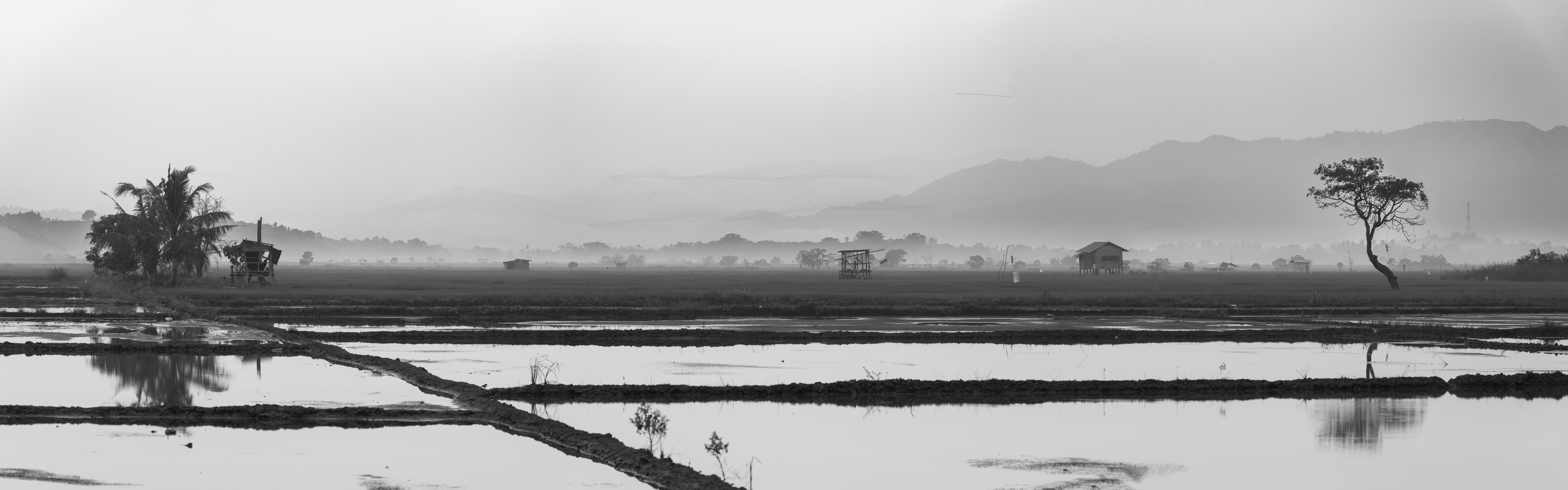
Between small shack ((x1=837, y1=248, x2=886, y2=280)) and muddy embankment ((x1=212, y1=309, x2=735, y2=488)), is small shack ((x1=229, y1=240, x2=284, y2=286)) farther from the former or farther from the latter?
muddy embankment ((x1=212, y1=309, x2=735, y2=488))

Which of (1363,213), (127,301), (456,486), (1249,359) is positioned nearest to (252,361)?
(456,486)

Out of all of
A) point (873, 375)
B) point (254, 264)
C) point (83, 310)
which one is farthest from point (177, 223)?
point (873, 375)

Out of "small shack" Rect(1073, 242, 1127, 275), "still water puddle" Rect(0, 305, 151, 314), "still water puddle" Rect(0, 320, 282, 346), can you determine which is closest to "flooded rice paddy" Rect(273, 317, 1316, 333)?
"still water puddle" Rect(0, 320, 282, 346)

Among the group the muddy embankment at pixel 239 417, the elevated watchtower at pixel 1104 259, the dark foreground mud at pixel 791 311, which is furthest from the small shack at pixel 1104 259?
the muddy embankment at pixel 239 417

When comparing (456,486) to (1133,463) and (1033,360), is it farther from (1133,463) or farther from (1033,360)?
(1033,360)

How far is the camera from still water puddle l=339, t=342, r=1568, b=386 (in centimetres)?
2152

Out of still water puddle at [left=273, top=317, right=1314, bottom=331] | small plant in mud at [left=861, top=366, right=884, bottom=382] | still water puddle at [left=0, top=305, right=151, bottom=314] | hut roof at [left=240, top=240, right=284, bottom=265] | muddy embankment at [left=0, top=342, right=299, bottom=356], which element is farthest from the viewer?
hut roof at [left=240, top=240, right=284, bottom=265]

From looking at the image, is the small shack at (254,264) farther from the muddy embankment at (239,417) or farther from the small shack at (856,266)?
the muddy embankment at (239,417)

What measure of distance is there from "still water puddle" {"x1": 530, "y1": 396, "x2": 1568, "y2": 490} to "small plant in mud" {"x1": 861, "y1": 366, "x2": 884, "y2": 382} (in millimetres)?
2394

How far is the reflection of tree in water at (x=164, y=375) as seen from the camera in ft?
57.7

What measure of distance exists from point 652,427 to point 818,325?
73.7ft

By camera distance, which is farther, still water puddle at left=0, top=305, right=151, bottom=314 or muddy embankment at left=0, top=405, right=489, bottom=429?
still water puddle at left=0, top=305, right=151, bottom=314

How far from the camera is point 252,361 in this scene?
2334 cm

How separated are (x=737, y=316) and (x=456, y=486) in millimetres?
30060
